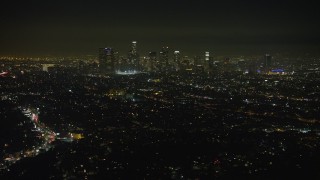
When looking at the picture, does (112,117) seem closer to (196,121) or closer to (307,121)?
(196,121)

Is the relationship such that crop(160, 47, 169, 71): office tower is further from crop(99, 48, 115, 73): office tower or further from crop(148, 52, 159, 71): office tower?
crop(99, 48, 115, 73): office tower

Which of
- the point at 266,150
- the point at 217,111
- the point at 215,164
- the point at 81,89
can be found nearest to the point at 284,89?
the point at 217,111


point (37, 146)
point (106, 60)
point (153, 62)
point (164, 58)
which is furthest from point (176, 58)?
point (37, 146)

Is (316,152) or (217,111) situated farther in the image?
(217,111)

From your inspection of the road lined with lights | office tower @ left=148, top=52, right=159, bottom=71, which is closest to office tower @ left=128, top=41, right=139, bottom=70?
office tower @ left=148, top=52, right=159, bottom=71

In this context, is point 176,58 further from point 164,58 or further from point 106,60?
point 106,60

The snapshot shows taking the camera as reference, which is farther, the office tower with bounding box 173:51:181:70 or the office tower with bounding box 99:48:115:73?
the office tower with bounding box 173:51:181:70

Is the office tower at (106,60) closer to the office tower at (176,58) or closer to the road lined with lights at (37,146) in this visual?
the office tower at (176,58)

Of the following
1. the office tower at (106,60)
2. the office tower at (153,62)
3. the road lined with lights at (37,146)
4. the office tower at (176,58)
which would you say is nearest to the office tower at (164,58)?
the office tower at (153,62)
